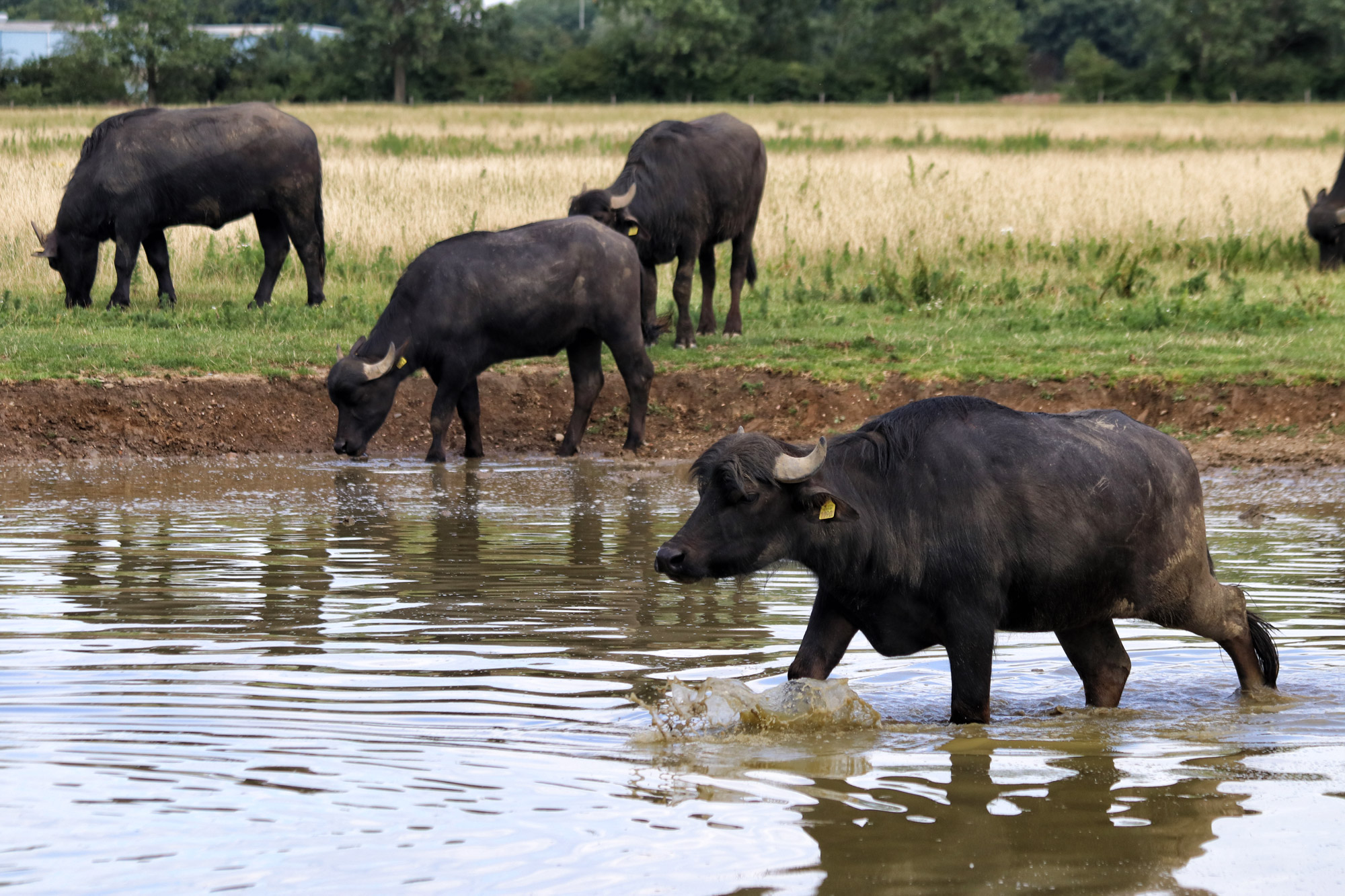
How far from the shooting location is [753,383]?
1280cm

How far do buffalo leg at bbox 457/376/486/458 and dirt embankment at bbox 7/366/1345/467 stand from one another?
0.42 m

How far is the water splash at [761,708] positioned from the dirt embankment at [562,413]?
6.28 m

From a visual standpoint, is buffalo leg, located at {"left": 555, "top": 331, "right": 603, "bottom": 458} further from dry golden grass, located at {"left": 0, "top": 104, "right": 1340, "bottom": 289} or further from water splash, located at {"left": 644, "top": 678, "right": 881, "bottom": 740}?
water splash, located at {"left": 644, "top": 678, "right": 881, "bottom": 740}

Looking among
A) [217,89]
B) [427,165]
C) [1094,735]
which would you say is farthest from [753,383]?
[217,89]

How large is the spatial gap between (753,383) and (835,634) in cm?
710

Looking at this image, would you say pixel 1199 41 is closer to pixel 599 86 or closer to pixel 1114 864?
pixel 599 86

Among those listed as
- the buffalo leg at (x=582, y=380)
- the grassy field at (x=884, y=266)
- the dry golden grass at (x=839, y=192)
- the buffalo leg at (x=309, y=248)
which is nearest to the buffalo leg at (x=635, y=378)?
the buffalo leg at (x=582, y=380)

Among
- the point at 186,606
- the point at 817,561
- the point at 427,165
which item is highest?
the point at 427,165

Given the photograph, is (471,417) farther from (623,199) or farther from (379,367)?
(623,199)

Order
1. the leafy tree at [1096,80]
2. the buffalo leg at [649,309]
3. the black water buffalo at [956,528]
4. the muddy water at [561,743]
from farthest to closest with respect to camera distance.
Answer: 1. the leafy tree at [1096,80]
2. the buffalo leg at [649,309]
3. the black water buffalo at [956,528]
4. the muddy water at [561,743]

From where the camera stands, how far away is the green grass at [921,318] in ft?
42.0

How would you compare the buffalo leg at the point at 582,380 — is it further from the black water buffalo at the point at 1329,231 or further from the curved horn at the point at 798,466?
the black water buffalo at the point at 1329,231

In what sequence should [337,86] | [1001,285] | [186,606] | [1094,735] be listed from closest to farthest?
[1094,735] < [186,606] < [1001,285] < [337,86]

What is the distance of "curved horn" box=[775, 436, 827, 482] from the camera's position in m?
5.52
